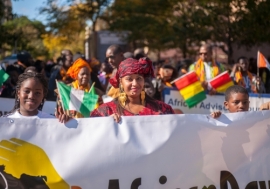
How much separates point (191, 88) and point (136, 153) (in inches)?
195

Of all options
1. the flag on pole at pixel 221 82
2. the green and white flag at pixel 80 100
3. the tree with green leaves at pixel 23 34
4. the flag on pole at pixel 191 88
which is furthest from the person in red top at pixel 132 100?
the tree with green leaves at pixel 23 34

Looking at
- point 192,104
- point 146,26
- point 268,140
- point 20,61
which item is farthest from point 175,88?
point 146,26

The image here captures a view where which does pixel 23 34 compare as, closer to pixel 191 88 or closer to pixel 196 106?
pixel 196 106

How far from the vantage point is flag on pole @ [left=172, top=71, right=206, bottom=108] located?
9.31 metres

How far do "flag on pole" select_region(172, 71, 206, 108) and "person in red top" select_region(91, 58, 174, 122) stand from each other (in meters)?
4.28

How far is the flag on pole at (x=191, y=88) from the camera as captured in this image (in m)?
9.31

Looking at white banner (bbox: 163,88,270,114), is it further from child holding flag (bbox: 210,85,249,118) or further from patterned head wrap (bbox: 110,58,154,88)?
patterned head wrap (bbox: 110,58,154,88)

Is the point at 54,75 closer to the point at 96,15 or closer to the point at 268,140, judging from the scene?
the point at 268,140

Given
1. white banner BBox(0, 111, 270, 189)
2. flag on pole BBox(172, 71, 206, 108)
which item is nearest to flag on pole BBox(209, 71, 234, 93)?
flag on pole BBox(172, 71, 206, 108)

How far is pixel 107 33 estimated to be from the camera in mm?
28297

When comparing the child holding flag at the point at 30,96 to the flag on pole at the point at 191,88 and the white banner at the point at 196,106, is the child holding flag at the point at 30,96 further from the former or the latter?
the white banner at the point at 196,106

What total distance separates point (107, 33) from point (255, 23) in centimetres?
1228

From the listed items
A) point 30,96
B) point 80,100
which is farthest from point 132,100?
point 80,100

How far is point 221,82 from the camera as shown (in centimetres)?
941
